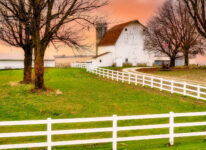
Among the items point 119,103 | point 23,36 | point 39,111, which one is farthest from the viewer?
point 23,36

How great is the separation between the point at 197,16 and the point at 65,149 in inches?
1345

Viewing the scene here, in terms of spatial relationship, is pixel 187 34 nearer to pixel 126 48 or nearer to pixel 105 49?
pixel 126 48

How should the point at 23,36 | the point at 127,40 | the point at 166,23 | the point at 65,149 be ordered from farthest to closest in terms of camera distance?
the point at 127,40
the point at 166,23
the point at 23,36
the point at 65,149

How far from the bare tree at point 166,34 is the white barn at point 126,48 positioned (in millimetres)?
5970

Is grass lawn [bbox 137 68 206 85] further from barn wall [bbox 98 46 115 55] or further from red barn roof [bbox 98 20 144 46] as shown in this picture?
red barn roof [bbox 98 20 144 46]

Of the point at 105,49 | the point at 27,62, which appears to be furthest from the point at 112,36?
the point at 27,62

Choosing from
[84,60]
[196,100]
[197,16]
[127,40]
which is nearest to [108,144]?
[196,100]

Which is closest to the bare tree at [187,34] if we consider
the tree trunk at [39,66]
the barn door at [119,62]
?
the barn door at [119,62]

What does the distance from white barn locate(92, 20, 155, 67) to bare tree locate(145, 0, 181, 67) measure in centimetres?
597

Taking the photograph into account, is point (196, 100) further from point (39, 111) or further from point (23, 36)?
point (23, 36)

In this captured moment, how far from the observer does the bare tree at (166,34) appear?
1786 inches

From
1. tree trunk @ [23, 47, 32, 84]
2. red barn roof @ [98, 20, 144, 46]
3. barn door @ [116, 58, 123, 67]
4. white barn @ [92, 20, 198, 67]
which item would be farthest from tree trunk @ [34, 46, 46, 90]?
red barn roof @ [98, 20, 144, 46]

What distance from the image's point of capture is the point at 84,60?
62844mm

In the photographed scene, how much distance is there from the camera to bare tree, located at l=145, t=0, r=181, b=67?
45375 millimetres
